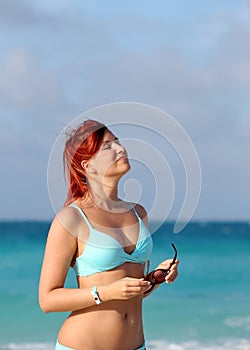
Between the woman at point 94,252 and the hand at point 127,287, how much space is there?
2cm

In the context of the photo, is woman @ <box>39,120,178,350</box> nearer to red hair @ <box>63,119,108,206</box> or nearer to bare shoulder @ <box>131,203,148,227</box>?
red hair @ <box>63,119,108,206</box>

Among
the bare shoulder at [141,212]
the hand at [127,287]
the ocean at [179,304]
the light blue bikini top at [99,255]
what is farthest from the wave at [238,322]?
the hand at [127,287]

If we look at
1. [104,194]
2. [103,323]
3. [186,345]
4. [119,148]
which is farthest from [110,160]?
[186,345]

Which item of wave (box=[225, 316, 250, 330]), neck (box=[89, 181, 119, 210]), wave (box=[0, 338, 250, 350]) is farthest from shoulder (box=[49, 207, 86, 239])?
wave (box=[225, 316, 250, 330])

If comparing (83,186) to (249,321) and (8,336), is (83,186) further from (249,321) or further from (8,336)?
(249,321)

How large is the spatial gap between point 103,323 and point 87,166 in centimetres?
62

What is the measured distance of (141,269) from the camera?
3.86m

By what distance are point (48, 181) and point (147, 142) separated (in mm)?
438

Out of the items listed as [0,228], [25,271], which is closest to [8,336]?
[25,271]

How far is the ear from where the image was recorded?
147 inches

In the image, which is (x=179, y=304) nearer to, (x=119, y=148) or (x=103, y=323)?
(x=103, y=323)

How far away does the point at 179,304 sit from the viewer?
16.9m

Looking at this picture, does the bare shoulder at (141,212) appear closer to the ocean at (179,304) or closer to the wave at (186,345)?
the ocean at (179,304)

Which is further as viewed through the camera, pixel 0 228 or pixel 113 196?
pixel 0 228
